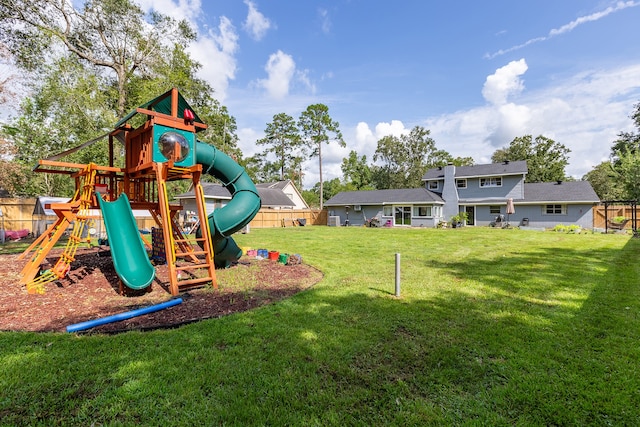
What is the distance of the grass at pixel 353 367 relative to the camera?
91.0 inches

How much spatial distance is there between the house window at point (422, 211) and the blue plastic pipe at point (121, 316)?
24.5 meters

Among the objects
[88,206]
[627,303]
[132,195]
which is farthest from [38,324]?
[627,303]

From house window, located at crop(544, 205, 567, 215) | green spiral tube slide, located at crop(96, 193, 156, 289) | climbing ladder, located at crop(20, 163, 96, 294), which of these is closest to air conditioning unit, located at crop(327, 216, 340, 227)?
house window, located at crop(544, 205, 567, 215)

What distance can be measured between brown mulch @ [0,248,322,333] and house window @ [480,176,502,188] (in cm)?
2408

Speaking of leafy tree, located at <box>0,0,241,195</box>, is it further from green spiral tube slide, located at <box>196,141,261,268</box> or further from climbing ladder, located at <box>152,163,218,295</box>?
climbing ladder, located at <box>152,163,218,295</box>

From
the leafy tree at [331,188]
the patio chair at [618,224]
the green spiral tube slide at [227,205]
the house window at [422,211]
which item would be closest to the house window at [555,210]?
the patio chair at [618,224]

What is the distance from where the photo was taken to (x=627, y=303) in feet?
15.8

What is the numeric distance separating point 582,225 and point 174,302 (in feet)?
91.3

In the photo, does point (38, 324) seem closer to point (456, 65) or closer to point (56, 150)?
point (456, 65)

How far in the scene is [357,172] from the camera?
51.8m

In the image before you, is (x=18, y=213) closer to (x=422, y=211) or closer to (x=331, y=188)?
(x=422, y=211)

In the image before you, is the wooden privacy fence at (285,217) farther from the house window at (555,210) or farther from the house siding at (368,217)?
the house window at (555,210)

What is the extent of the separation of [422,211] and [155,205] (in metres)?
23.2

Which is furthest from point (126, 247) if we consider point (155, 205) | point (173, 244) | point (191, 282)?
point (155, 205)
